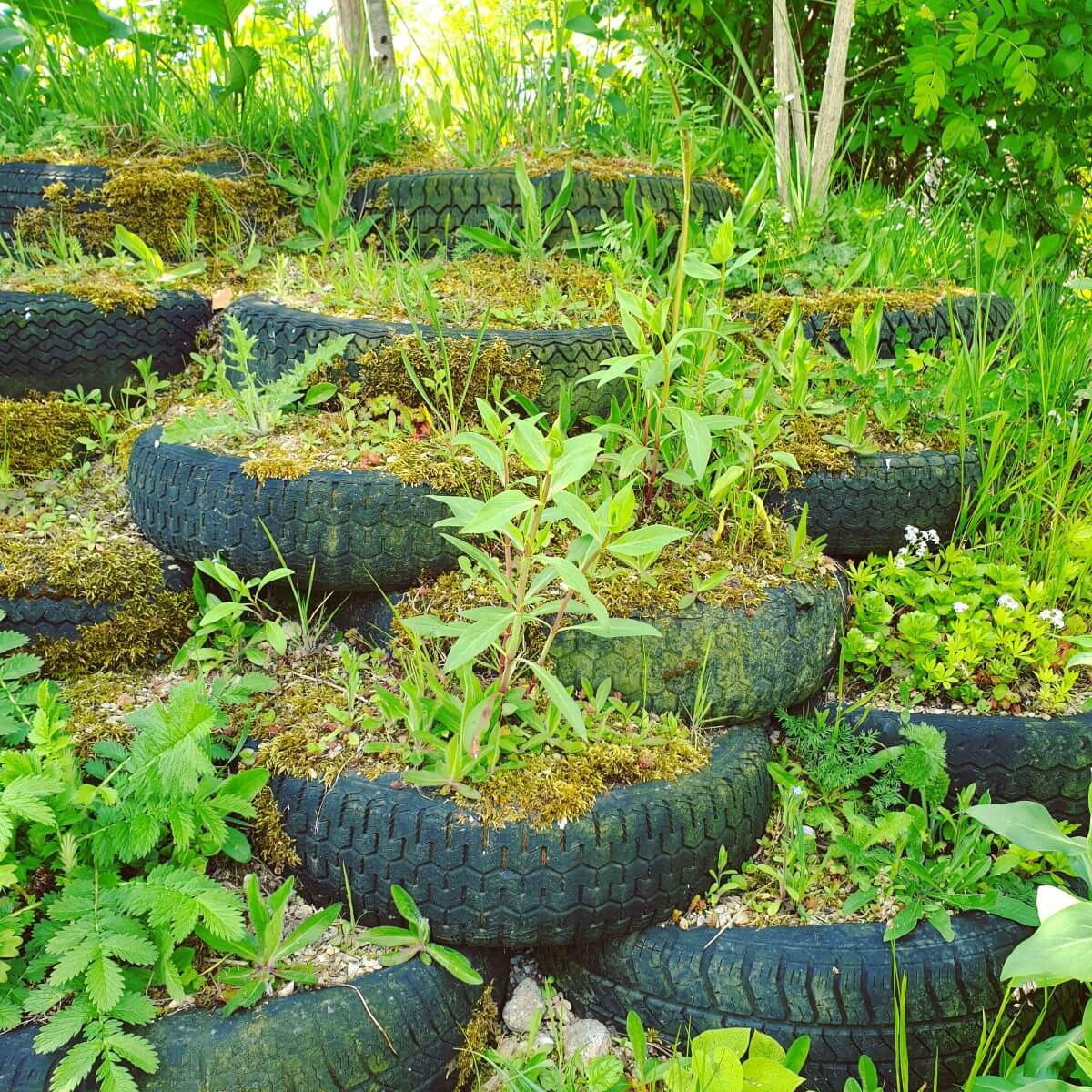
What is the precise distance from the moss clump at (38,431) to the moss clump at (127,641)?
0.74 meters

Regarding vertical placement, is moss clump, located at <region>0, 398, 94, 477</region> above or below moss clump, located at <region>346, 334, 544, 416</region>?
below

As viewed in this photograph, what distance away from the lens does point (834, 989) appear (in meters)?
1.88

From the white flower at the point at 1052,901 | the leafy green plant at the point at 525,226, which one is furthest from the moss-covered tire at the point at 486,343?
the white flower at the point at 1052,901

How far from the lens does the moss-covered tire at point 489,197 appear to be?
341 cm

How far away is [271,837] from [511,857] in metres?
0.51

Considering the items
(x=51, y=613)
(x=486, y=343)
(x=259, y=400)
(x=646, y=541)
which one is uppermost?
(x=486, y=343)

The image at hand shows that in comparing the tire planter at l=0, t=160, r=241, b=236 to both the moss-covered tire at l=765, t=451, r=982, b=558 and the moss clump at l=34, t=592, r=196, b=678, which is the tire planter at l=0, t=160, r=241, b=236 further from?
→ the moss-covered tire at l=765, t=451, r=982, b=558

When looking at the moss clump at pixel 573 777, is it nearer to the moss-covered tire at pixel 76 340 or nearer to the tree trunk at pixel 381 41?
the moss-covered tire at pixel 76 340

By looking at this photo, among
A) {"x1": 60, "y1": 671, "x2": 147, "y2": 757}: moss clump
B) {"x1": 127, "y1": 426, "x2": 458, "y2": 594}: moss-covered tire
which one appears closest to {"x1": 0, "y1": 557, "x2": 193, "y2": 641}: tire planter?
{"x1": 60, "y1": 671, "x2": 147, "y2": 757}: moss clump

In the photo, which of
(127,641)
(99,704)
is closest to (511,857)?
(99,704)

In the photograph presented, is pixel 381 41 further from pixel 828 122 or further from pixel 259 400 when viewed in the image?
pixel 259 400

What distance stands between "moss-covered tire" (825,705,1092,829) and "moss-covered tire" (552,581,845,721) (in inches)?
9.5

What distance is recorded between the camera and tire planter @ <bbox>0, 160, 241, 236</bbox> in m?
3.56

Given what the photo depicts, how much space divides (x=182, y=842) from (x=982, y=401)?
229 centimetres
